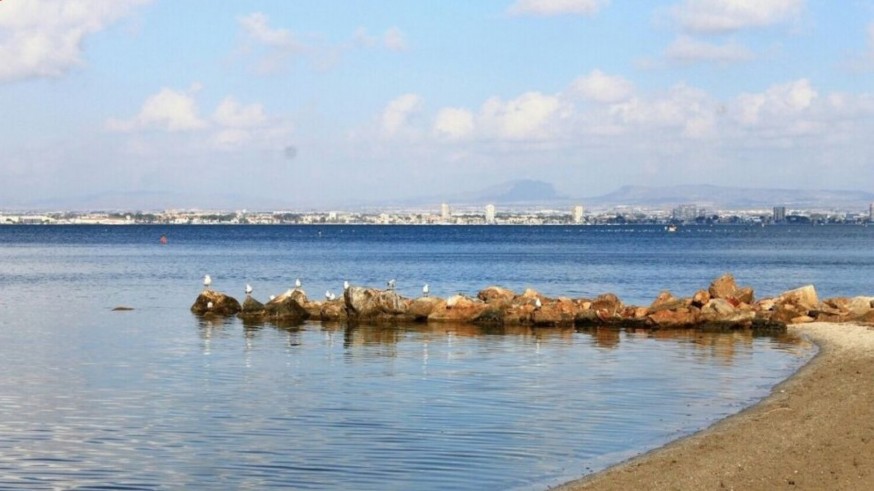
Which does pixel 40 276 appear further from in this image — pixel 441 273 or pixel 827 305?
pixel 827 305

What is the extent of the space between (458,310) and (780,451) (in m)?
22.3

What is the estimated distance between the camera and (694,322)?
35.9 m

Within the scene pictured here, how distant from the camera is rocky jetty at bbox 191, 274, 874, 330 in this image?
35.9 m

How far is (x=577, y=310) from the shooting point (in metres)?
37.3

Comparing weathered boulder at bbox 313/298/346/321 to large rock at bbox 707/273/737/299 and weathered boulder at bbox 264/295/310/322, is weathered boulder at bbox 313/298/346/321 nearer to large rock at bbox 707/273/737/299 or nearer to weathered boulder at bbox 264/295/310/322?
weathered boulder at bbox 264/295/310/322

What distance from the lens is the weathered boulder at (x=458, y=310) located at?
37.5 m

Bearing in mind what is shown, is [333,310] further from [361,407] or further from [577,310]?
[361,407]

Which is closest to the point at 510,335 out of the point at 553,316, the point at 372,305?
the point at 553,316

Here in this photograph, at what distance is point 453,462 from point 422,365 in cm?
1041

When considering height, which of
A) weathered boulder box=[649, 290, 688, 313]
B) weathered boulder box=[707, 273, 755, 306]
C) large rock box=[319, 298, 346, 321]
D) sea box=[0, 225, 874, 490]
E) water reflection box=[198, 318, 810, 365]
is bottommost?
water reflection box=[198, 318, 810, 365]

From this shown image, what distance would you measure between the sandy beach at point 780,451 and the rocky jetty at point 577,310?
42.7 feet

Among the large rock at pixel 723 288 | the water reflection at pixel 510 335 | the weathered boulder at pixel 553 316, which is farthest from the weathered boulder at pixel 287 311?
the large rock at pixel 723 288

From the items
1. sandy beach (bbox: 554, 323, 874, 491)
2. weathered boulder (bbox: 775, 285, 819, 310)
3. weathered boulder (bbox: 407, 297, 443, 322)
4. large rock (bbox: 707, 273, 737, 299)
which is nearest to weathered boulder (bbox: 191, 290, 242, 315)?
weathered boulder (bbox: 407, 297, 443, 322)

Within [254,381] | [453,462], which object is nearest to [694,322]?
[254,381]
